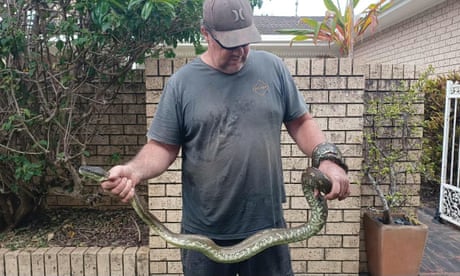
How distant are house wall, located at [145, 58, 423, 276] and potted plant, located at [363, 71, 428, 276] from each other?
0.39 feet

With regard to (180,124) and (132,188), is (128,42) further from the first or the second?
(132,188)

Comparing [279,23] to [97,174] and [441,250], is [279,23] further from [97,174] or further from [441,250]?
[97,174]

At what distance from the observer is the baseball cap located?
1517 millimetres

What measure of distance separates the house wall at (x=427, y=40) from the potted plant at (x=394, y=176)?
364cm

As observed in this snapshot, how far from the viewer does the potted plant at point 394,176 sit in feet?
9.48

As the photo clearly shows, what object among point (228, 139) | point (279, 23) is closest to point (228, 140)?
point (228, 139)

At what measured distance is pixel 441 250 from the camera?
370cm

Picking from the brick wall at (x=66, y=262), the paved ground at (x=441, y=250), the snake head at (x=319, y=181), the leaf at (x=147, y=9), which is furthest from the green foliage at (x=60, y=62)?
the paved ground at (x=441, y=250)

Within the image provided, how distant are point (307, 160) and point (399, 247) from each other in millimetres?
979

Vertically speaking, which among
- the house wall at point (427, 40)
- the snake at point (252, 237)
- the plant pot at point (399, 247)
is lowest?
the plant pot at point (399, 247)

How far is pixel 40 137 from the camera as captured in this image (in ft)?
10.3

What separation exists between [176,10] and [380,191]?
2.22 m

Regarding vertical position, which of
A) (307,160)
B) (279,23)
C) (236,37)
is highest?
(279,23)

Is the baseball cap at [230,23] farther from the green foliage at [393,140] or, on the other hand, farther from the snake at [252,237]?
the green foliage at [393,140]
